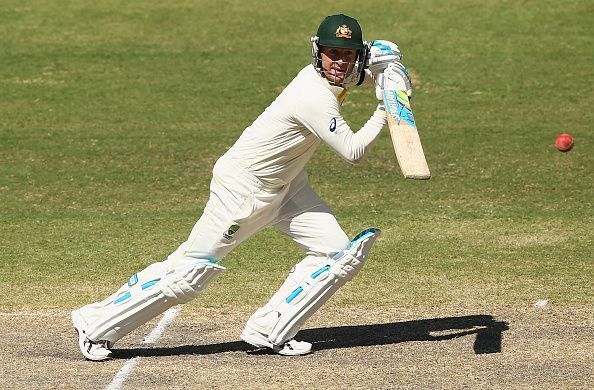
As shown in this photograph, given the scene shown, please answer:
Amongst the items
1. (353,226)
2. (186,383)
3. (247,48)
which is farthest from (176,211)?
(247,48)

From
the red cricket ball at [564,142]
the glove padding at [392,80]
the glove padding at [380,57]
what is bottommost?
the red cricket ball at [564,142]

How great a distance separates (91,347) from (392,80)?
8.51 ft

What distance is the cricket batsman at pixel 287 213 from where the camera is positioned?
24.9ft

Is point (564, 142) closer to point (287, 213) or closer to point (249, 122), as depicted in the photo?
point (249, 122)

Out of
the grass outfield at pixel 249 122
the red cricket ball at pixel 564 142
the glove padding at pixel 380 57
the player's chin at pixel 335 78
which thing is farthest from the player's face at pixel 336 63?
the red cricket ball at pixel 564 142

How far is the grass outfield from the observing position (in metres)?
9.88

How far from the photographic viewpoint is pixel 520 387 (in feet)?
23.4

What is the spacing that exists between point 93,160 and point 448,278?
5451 millimetres

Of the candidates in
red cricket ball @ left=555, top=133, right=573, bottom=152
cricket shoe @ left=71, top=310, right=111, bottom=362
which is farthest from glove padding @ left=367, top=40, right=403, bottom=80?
red cricket ball @ left=555, top=133, right=573, bottom=152

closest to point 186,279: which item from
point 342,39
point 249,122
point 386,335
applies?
point 386,335

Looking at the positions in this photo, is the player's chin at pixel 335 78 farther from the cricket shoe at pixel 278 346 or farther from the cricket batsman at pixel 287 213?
the cricket shoe at pixel 278 346

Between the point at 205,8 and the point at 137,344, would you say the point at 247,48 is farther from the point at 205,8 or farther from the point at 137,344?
the point at 137,344

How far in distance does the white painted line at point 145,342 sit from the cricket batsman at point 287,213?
0.22 m

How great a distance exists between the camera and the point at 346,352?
25.9 feet
